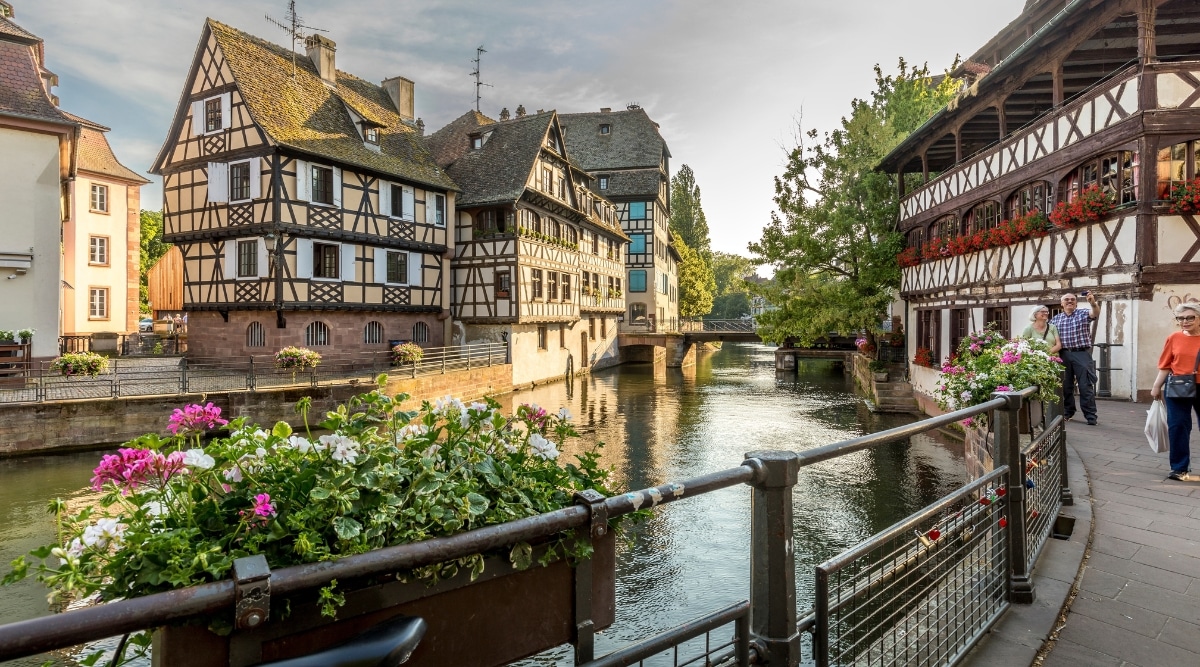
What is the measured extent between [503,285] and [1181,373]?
24.9m

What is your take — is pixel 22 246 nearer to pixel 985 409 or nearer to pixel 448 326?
pixel 448 326

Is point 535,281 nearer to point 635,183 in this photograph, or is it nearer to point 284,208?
point 284,208

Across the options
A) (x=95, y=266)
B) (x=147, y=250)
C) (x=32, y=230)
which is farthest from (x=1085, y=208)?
(x=147, y=250)

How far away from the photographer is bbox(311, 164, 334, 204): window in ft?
77.0

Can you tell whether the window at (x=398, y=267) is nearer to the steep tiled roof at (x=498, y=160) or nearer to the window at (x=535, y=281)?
the steep tiled roof at (x=498, y=160)

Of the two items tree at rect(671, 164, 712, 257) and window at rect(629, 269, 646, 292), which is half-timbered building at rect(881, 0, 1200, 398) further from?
tree at rect(671, 164, 712, 257)

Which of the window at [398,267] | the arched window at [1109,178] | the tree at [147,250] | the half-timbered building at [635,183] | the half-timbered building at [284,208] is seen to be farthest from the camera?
the tree at [147,250]

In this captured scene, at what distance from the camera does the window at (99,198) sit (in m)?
32.3

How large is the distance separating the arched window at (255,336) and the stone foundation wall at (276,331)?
0.09 metres

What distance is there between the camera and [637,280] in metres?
51.0

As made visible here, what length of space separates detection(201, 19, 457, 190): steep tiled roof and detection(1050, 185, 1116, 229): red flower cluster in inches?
850

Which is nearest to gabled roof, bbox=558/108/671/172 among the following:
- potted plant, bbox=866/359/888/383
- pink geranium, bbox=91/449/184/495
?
potted plant, bbox=866/359/888/383

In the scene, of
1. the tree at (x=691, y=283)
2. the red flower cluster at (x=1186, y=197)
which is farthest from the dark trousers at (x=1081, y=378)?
the tree at (x=691, y=283)

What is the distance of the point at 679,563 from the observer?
9.40 metres
